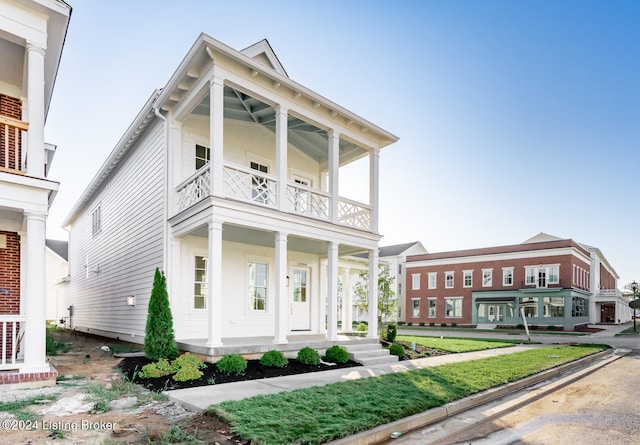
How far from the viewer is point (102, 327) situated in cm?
1658

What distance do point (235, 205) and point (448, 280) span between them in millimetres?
36435

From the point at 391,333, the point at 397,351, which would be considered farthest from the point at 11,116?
the point at 391,333

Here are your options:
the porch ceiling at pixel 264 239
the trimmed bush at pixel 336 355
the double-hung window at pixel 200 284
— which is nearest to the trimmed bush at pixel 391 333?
the porch ceiling at pixel 264 239

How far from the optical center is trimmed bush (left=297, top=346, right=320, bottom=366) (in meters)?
9.80

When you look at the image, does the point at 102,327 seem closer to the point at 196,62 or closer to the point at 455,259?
the point at 196,62

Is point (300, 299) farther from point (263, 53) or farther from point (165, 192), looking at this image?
point (263, 53)

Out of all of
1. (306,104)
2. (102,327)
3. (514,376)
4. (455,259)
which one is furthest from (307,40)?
(455,259)

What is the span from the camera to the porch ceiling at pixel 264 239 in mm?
10852

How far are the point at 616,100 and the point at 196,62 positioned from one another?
18.1 meters

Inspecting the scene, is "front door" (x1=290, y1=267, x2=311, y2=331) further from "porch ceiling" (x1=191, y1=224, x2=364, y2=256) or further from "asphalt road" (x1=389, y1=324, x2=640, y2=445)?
"asphalt road" (x1=389, y1=324, x2=640, y2=445)

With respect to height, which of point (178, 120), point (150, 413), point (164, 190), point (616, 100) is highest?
point (616, 100)

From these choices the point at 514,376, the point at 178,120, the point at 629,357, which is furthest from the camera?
the point at 629,357

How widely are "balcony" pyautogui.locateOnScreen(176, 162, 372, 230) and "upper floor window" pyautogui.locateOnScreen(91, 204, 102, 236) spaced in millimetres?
9265

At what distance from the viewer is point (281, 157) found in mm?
10516
